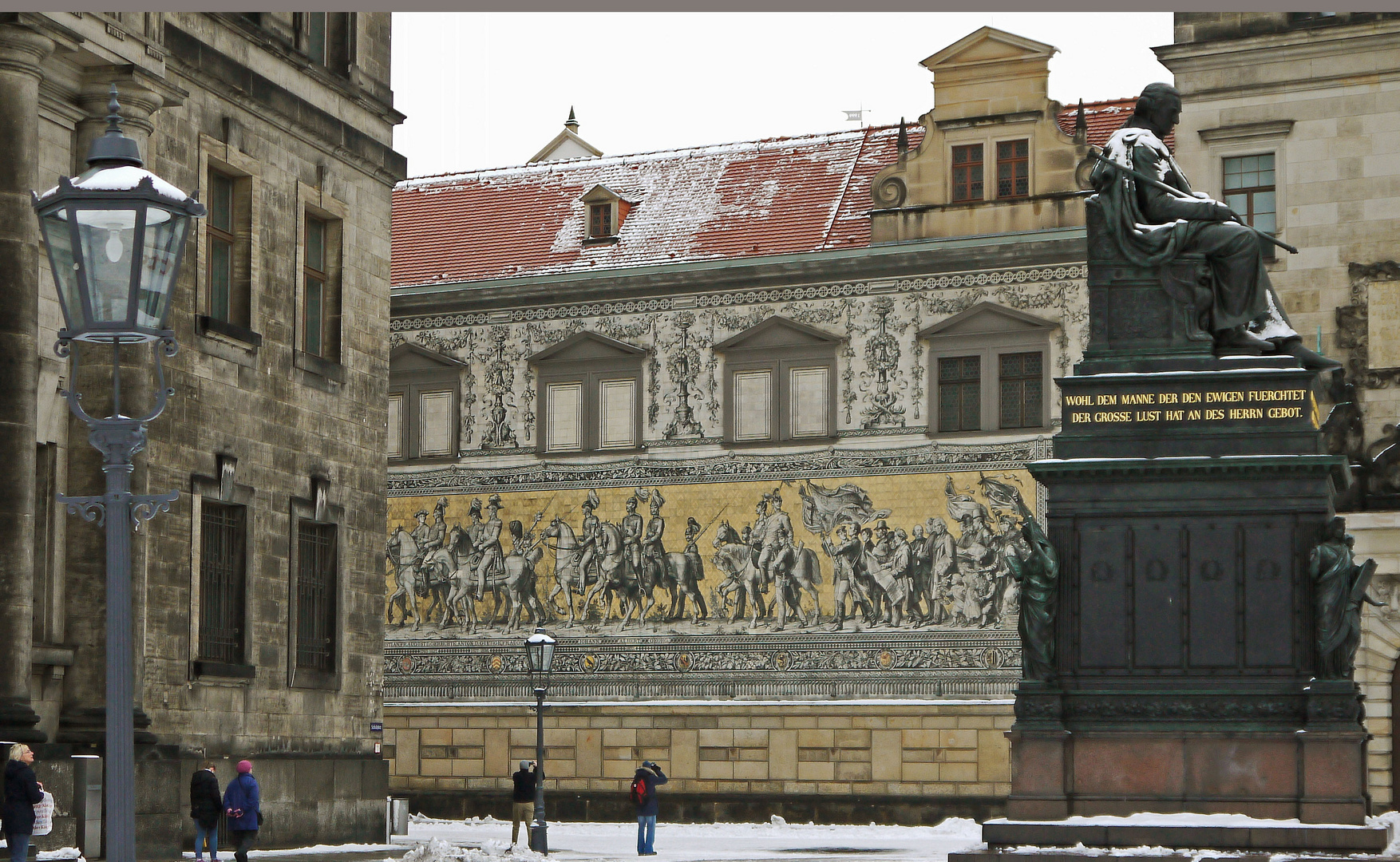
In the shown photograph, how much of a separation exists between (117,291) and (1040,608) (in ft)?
22.8

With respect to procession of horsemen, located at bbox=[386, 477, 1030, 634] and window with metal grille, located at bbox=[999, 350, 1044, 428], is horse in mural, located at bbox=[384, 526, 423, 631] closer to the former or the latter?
procession of horsemen, located at bbox=[386, 477, 1030, 634]

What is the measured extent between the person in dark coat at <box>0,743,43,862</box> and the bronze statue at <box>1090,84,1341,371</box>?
27.7ft

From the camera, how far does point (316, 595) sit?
23.8 m

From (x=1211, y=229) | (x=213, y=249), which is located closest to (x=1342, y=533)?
(x=1211, y=229)

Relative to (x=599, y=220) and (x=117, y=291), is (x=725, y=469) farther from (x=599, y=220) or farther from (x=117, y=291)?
(x=117, y=291)

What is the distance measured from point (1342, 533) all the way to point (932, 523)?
63.8ft

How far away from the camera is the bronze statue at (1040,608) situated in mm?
13078

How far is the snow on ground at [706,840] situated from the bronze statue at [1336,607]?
8.94 metres

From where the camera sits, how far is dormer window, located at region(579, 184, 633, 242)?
36812 mm

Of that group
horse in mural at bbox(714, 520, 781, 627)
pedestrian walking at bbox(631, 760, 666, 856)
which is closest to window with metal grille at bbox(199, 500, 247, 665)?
pedestrian walking at bbox(631, 760, 666, 856)

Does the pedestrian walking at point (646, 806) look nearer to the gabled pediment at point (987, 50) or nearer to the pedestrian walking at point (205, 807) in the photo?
the pedestrian walking at point (205, 807)

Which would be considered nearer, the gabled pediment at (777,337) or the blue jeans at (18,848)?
the blue jeans at (18,848)

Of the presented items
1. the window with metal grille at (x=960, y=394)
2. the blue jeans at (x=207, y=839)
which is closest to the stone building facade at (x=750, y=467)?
the window with metal grille at (x=960, y=394)

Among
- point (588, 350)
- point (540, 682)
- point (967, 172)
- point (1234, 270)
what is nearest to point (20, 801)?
point (1234, 270)
